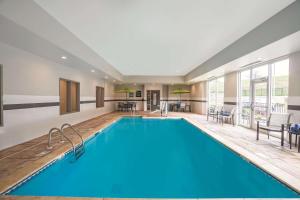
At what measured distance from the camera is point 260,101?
5.89 meters

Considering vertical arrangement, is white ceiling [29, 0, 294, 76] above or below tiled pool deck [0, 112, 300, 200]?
above

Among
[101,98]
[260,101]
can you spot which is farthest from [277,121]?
[101,98]

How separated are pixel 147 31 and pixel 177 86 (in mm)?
10719

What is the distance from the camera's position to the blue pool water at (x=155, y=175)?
2.47 m

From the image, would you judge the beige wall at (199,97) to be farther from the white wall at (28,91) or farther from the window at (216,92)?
the white wall at (28,91)

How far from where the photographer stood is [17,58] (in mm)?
3977

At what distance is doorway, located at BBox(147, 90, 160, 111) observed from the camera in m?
14.3

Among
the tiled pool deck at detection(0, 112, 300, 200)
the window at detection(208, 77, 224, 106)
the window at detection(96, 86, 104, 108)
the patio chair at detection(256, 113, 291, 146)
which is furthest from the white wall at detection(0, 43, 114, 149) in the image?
the window at detection(208, 77, 224, 106)

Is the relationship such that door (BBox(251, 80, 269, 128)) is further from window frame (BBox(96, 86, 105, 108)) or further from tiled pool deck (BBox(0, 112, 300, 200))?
window frame (BBox(96, 86, 105, 108))

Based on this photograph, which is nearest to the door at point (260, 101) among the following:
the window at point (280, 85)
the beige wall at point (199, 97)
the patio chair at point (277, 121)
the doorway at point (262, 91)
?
the doorway at point (262, 91)

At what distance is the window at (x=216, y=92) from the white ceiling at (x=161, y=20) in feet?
14.5

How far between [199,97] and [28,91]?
10259mm

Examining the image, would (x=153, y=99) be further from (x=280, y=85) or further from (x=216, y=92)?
(x=280, y=85)

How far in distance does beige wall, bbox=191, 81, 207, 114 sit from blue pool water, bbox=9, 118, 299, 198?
719 cm
